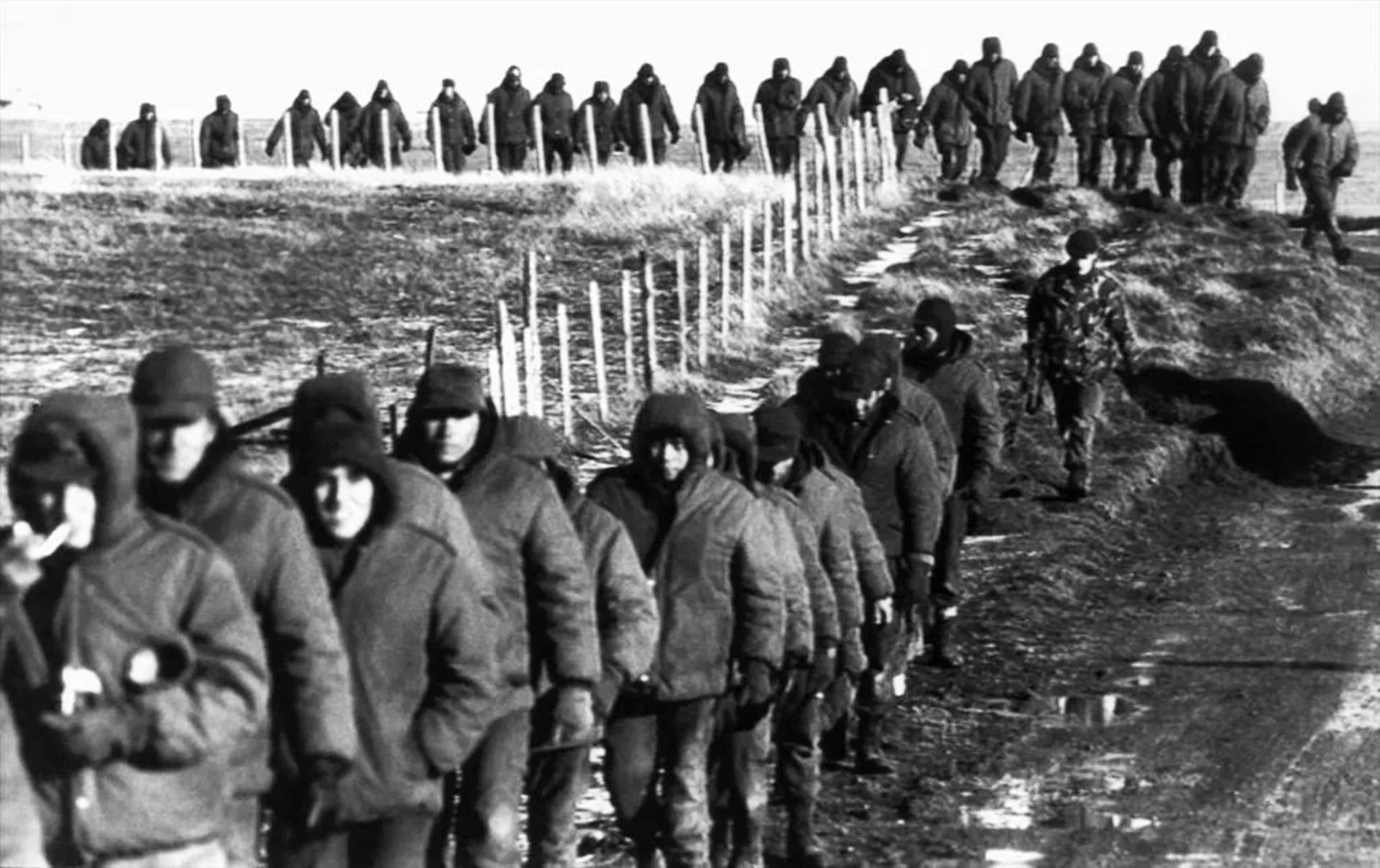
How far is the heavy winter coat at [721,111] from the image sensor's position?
40812 millimetres

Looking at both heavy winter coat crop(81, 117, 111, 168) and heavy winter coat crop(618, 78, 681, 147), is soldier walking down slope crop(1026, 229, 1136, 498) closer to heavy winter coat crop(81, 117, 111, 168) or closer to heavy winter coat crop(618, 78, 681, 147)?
heavy winter coat crop(618, 78, 681, 147)

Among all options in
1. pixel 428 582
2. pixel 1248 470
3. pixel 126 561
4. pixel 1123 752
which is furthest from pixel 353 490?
pixel 1248 470

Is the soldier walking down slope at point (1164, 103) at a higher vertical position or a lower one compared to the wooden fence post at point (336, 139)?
higher

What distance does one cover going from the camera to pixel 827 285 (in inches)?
1283

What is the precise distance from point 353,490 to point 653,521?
243 centimetres

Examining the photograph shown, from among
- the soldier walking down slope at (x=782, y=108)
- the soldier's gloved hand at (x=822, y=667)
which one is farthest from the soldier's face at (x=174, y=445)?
the soldier walking down slope at (x=782, y=108)

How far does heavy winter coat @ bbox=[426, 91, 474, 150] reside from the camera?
44.0 metres

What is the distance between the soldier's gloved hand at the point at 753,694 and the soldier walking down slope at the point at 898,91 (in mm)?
31175

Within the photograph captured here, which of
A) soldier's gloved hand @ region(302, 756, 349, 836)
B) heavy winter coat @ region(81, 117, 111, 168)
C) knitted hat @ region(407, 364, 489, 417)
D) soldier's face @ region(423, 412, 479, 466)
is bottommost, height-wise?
heavy winter coat @ region(81, 117, 111, 168)

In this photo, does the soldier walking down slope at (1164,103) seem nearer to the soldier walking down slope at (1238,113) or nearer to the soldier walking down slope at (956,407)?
the soldier walking down slope at (1238,113)

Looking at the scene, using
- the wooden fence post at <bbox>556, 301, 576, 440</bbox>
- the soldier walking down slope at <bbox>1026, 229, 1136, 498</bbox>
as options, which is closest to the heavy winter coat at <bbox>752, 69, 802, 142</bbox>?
the wooden fence post at <bbox>556, 301, 576, 440</bbox>

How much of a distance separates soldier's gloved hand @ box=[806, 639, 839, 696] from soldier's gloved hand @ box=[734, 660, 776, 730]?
23.8 inches

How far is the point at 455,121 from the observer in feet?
144

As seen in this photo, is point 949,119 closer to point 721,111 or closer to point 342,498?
point 721,111
